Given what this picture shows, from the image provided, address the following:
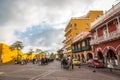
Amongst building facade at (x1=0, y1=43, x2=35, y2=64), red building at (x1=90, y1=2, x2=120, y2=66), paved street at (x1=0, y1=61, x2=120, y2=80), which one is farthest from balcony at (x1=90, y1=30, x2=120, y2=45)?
building facade at (x1=0, y1=43, x2=35, y2=64)

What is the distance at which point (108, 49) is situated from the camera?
103ft

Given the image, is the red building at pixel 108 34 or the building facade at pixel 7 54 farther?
the building facade at pixel 7 54

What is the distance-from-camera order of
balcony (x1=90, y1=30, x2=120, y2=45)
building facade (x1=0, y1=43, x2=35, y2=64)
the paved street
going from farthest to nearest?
building facade (x1=0, y1=43, x2=35, y2=64), balcony (x1=90, y1=30, x2=120, y2=45), the paved street

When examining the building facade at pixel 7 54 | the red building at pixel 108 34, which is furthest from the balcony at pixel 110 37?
the building facade at pixel 7 54

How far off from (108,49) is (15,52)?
160ft

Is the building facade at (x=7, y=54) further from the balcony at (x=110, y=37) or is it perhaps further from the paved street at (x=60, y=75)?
the paved street at (x=60, y=75)

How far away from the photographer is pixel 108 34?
1200 inches

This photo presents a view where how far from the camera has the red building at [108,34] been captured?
27.7m

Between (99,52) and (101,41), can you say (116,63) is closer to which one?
(101,41)

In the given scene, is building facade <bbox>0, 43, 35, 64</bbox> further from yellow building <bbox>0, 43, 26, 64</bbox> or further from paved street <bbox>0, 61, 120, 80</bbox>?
paved street <bbox>0, 61, 120, 80</bbox>

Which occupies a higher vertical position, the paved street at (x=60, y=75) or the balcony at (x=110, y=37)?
the balcony at (x=110, y=37)

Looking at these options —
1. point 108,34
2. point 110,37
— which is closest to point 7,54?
point 108,34

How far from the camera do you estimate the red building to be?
91.0 ft

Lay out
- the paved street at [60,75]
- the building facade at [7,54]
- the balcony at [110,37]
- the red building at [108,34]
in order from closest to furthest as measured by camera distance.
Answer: the paved street at [60,75]
the balcony at [110,37]
the red building at [108,34]
the building facade at [7,54]
